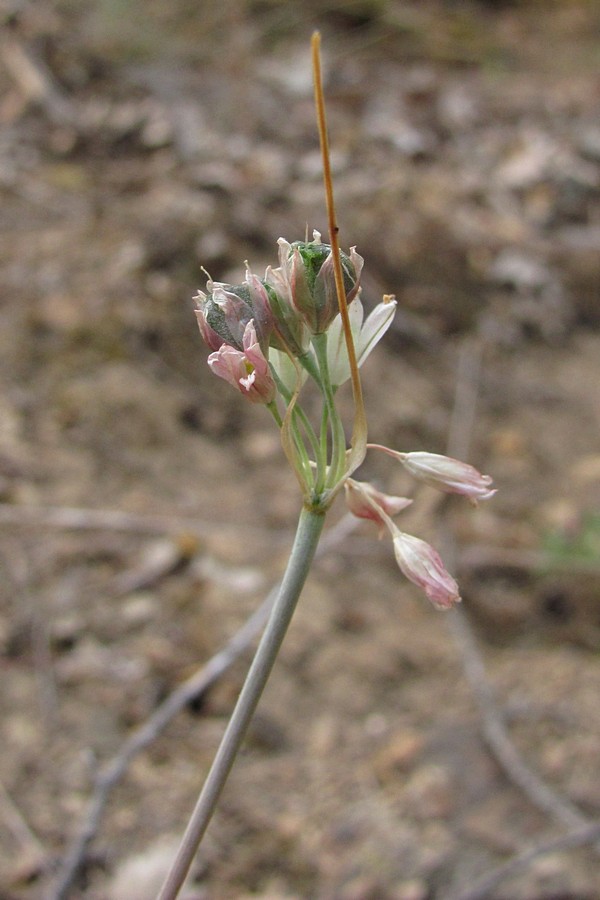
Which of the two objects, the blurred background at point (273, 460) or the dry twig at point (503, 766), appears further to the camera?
the blurred background at point (273, 460)

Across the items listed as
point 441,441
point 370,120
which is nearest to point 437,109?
point 370,120

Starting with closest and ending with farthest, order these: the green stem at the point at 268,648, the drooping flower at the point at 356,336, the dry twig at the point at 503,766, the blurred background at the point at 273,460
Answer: the green stem at the point at 268,648, the drooping flower at the point at 356,336, the dry twig at the point at 503,766, the blurred background at the point at 273,460

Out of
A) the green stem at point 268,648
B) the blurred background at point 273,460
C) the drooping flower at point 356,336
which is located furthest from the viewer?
the blurred background at point 273,460

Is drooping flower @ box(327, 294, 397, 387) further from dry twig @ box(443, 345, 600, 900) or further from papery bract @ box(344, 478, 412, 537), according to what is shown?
dry twig @ box(443, 345, 600, 900)

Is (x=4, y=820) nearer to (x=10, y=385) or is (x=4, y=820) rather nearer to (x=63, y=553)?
(x=63, y=553)

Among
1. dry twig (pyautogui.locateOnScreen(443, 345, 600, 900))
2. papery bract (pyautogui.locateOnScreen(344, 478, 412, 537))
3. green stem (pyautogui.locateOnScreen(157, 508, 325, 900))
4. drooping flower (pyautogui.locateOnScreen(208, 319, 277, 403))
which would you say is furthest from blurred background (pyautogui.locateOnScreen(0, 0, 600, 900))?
drooping flower (pyautogui.locateOnScreen(208, 319, 277, 403))

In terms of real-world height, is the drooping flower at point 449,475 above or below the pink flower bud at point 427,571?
above

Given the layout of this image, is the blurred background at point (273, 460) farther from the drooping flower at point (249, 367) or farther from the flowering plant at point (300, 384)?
the drooping flower at point (249, 367)

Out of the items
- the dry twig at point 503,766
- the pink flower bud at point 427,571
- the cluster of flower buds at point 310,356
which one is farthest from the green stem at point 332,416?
the dry twig at point 503,766
